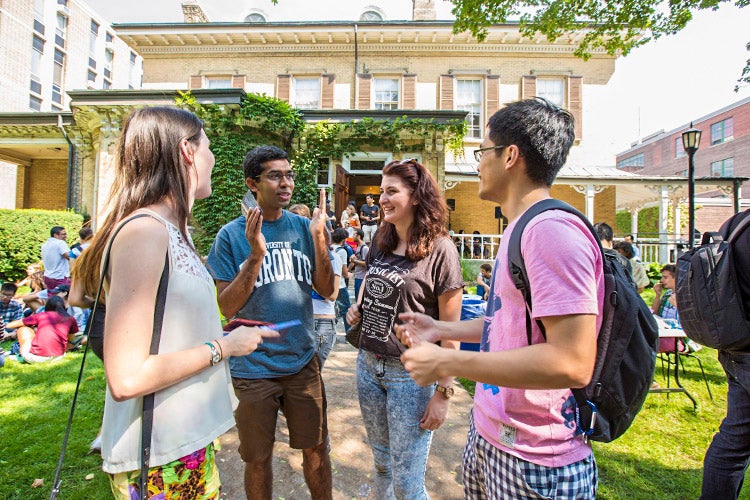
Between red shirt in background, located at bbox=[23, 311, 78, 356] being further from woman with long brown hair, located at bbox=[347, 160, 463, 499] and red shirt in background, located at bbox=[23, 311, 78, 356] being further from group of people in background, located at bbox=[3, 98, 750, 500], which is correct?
woman with long brown hair, located at bbox=[347, 160, 463, 499]

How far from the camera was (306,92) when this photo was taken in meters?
16.8

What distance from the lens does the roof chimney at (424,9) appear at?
17719 millimetres

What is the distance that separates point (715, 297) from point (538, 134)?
1627 millimetres

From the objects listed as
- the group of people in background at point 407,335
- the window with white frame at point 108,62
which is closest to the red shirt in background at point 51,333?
the group of people in background at point 407,335

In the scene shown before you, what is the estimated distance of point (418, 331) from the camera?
5.41ft

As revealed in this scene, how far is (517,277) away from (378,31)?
17.4 meters

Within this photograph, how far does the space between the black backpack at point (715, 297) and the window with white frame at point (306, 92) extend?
54.2 ft

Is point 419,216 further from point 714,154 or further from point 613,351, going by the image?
point 714,154

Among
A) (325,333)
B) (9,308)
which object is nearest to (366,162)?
(9,308)

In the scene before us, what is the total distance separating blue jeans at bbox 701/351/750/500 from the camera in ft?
6.66

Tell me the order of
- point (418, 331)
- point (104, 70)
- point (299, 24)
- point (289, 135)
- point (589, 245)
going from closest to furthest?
1. point (589, 245)
2. point (418, 331)
3. point (289, 135)
4. point (299, 24)
5. point (104, 70)

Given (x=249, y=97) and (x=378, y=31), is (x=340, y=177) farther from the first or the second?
(x=378, y=31)

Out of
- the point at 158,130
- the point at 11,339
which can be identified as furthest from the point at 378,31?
the point at 158,130

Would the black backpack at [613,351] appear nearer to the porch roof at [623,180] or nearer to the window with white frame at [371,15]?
the porch roof at [623,180]
